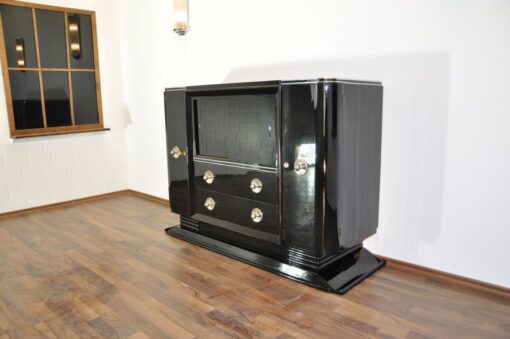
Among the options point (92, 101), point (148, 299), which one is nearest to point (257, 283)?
point (148, 299)

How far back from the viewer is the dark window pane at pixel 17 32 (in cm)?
326

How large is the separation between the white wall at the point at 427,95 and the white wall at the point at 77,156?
1702 mm

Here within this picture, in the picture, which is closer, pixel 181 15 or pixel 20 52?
pixel 181 15

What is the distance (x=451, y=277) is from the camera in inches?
82.2

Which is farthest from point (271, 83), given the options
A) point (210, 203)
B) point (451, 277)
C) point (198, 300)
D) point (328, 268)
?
point (451, 277)

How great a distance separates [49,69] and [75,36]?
40cm

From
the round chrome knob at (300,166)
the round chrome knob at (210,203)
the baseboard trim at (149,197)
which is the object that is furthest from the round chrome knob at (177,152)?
the baseboard trim at (149,197)

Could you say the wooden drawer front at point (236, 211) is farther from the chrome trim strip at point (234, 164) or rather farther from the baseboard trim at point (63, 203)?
the baseboard trim at point (63, 203)

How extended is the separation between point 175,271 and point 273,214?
632 millimetres

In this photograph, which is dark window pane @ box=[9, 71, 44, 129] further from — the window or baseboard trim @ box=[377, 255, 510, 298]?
baseboard trim @ box=[377, 255, 510, 298]

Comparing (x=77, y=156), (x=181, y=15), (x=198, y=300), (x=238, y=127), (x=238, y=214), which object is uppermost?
(x=181, y=15)

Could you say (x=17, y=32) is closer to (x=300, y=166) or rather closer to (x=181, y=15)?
(x=181, y=15)

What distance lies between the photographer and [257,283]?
6.89 ft

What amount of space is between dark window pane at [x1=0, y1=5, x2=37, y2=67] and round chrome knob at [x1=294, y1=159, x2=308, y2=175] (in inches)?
105
